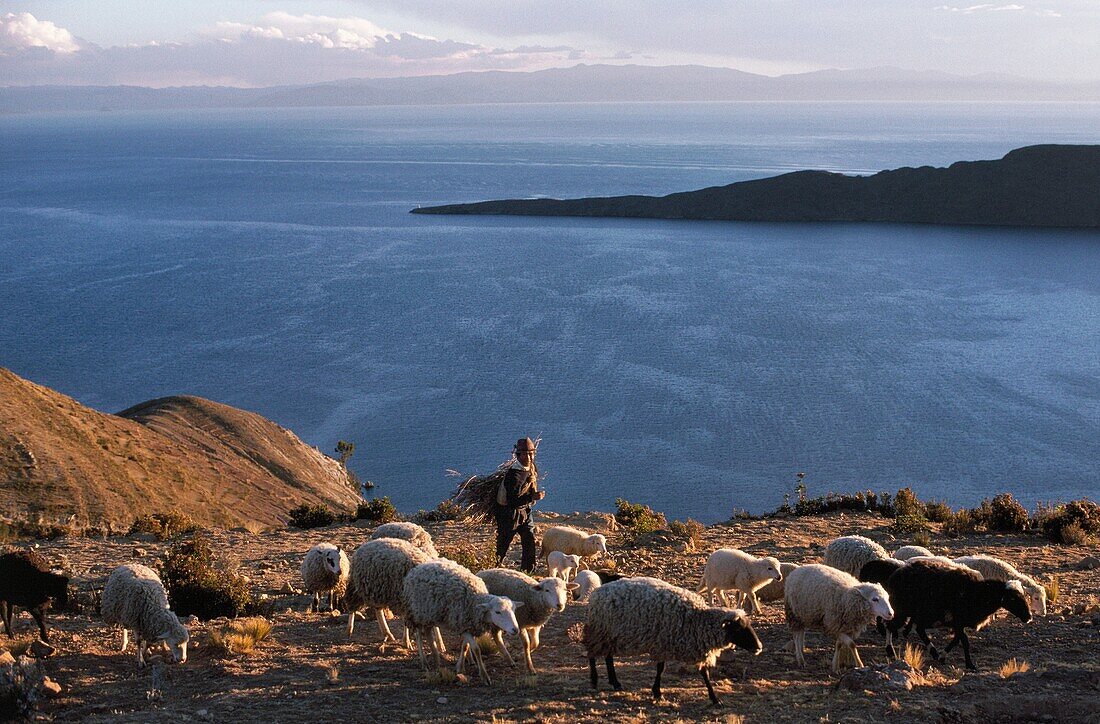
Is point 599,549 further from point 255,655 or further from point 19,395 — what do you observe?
point 19,395

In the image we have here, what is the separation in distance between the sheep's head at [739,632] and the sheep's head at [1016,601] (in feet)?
11.0

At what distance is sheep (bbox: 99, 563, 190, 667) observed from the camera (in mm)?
9367

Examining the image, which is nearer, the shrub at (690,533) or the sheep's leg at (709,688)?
the sheep's leg at (709,688)

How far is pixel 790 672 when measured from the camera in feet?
31.8

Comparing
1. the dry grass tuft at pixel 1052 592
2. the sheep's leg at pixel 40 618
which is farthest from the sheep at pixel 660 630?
the sheep's leg at pixel 40 618

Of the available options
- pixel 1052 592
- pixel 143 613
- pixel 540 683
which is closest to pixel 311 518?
pixel 143 613

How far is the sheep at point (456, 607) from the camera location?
9.05m

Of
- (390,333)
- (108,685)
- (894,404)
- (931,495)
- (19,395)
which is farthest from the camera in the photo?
(390,333)

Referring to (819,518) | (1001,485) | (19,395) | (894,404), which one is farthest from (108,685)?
(894,404)

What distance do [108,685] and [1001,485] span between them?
4245 centimetres

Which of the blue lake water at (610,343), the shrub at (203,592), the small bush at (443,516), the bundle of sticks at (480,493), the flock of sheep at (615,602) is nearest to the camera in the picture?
the flock of sheep at (615,602)

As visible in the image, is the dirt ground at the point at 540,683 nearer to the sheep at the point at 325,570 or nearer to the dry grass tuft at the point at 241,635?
the dry grass tuft at the point at 241,635

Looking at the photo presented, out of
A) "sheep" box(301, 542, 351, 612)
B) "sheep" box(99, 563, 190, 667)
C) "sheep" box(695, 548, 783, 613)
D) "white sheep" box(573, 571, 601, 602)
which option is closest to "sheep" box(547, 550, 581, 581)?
"white sheep" box(573, 571, 601, 602)

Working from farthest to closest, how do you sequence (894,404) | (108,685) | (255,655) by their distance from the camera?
(894,404) → (255,655) → (108,685)
